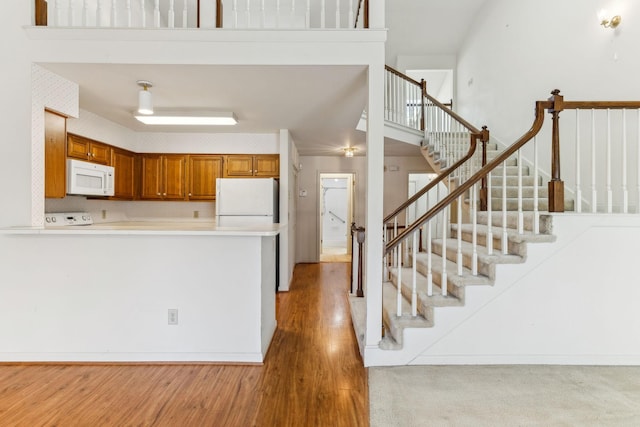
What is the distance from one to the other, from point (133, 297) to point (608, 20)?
16.4 feet

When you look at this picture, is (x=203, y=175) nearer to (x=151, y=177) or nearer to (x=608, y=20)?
(x=151, y=177)

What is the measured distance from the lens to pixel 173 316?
2.49 metres

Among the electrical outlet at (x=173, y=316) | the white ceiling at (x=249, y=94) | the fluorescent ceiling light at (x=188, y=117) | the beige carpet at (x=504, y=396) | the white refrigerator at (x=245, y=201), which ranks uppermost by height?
the white ceiling at (x=249, y=94)

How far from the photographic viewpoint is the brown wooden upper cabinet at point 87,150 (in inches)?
136

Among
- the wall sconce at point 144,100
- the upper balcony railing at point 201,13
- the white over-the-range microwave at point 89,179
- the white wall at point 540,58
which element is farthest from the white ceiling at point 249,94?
the white wall at point 540,58

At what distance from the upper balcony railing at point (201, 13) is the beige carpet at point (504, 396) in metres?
2.69

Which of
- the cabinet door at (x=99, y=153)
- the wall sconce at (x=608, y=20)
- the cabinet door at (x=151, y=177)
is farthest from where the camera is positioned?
the cabinet door at (x=151, y=177)

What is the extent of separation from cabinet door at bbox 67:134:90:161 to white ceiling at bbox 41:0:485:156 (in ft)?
1.26

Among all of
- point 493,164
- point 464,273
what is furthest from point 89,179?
point 493,164

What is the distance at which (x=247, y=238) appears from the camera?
2.50 meters

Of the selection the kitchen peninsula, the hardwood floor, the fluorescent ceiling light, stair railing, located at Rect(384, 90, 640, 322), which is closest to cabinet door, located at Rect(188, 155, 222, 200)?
the fluorescent ceiling light

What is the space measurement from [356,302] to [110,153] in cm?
364

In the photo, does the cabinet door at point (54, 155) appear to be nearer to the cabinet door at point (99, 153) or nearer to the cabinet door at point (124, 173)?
the cabinet door at point (99, 153)

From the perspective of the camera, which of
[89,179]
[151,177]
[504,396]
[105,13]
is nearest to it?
[504,396]
